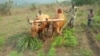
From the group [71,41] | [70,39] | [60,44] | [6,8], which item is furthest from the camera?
[6,8]

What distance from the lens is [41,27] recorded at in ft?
29.3

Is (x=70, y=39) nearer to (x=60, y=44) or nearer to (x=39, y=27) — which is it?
(x=60, y=44)

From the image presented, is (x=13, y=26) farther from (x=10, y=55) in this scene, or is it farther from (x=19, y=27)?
(x=10, y=55)

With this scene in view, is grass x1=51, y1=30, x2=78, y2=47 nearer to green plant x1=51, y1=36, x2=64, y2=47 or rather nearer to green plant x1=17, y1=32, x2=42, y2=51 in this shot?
green plant x1=51, y1=36, x2=64, y2=47

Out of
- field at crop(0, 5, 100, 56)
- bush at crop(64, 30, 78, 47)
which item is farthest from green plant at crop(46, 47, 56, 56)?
bush at crop(64, 30, 78, 47)

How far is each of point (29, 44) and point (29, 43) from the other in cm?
4

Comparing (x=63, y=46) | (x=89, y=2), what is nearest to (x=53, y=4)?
(x=89, y=2)

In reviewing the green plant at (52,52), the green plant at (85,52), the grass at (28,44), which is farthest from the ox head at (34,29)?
the green plant at (85,52)

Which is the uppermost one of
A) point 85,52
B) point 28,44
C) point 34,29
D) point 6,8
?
point 6,8

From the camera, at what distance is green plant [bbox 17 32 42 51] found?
27.0ft

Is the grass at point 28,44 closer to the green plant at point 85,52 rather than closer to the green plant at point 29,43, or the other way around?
the green plant at point 29,43

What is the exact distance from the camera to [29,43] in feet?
27.8

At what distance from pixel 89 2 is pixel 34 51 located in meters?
12.3

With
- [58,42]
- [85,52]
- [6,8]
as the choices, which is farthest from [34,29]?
[6,8]
